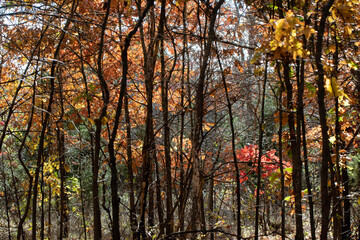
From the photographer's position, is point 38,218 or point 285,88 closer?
point 285,88

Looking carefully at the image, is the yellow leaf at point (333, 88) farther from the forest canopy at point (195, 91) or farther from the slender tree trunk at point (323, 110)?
the slender tree trunk at point (323, 110)

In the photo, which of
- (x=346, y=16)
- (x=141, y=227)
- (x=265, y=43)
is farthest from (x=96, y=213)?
(x=346, y=16)

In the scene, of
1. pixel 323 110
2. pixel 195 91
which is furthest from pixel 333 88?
pixel 195 91

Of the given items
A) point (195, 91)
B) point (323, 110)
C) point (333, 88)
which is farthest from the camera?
point (195, 91)

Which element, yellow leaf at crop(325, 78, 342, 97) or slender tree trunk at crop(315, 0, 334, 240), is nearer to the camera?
yellow leaf at crop(325, 78, 342, 97)

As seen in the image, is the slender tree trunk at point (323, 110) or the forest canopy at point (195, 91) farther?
the forest canopy at point (195, 91)

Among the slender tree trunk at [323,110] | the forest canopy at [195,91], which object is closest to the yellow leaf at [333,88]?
the forest canopy at [195,91]

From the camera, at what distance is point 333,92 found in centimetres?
135

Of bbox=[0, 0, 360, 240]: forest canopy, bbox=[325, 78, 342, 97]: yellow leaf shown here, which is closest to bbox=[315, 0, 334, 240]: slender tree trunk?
bbox=[0, 0, 360, 240]: forest canopy

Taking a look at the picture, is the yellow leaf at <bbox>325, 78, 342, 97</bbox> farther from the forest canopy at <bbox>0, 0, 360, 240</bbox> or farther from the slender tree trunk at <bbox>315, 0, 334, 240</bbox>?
the slender tree trunk at <bbox>315, 0, 334, 240</bbox>

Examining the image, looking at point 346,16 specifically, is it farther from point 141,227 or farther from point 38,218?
point 38,218

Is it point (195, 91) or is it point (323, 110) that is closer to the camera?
point (323, 110)

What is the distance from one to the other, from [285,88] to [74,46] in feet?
10.3

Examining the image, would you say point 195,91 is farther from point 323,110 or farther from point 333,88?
point 333,88
